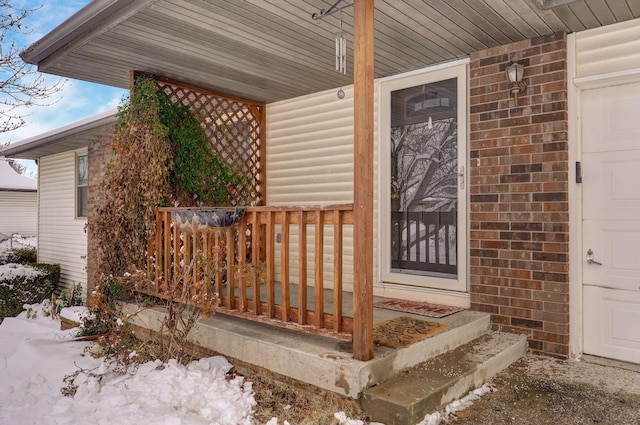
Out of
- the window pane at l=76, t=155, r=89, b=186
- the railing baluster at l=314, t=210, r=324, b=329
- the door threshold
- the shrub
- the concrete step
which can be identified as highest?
the window pane at l=76, t=155, r=89, b=186

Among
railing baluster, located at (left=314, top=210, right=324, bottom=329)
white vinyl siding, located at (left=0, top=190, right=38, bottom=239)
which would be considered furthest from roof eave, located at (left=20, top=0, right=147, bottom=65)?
white vinyl siding, located at (left=0, top=190, right=38, bottom=239)

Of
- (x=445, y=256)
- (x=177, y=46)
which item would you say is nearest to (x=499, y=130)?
(x=445, y=256)

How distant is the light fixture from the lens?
3.73 metres

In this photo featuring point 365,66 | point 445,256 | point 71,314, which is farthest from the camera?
point 71,314

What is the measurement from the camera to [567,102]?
360 cm

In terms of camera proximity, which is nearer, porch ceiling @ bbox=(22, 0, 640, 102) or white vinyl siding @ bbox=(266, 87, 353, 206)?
porch ceiling @ bbox=(22, 0, 640, 102)

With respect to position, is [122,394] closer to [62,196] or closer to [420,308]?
[420,308]

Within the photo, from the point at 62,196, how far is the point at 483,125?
29.6ft

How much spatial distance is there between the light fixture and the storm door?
1.63 feet

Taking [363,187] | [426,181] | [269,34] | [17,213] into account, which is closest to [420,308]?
[426,181]

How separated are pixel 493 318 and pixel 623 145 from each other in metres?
1.75

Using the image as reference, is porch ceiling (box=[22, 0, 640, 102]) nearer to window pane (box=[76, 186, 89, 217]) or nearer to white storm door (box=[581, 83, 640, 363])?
white storm door (box=[581, 83, 640, 363])

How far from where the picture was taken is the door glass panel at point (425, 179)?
432 cm

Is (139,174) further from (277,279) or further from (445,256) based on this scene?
(445,256)
